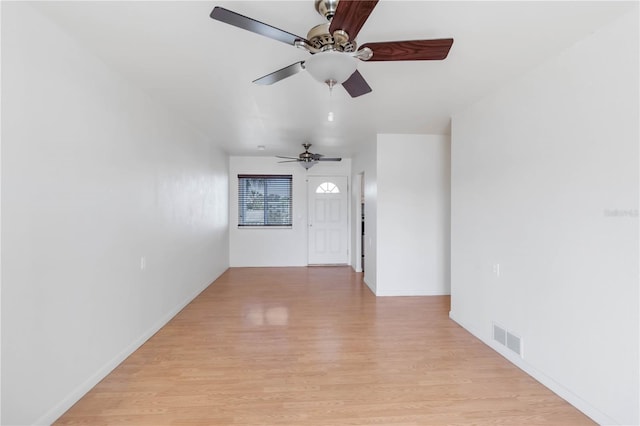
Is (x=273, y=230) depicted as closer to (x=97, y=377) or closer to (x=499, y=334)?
(x=97, y=377)

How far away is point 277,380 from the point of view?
2.29 meters

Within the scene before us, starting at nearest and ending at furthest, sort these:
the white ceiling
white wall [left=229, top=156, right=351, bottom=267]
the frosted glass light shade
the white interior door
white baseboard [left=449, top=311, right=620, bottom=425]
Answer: the frosted glass light shade
the white ceiling
white baseboard [left=449, top=311, right=620, bottom=425]
white wall [left=229, top=156, right=351, bottom=267]
the white interior door

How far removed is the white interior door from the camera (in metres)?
6.82

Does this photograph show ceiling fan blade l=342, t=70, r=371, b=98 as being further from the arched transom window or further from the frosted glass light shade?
the arched transom window

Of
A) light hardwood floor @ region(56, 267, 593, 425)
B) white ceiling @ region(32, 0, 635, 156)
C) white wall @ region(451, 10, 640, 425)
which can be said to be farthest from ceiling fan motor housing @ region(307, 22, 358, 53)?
light hardwood floor @ region(56, 267, 593, 425)

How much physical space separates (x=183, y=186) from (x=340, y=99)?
2.24 metres

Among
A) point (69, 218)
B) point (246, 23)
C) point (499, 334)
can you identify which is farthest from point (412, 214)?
point (69, 218)

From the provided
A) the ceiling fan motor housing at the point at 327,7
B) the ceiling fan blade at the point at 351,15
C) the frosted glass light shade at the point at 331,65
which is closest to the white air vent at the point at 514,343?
the frosted glass light shade at the point at 331,65

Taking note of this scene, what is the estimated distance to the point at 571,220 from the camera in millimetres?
2049

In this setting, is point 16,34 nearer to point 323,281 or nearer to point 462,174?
point 462,174

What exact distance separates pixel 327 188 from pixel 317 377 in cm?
485

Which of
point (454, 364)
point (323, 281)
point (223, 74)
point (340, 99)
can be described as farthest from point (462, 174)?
point (323, 281)

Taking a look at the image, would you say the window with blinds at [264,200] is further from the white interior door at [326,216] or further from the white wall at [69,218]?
the white wall at [69,218]

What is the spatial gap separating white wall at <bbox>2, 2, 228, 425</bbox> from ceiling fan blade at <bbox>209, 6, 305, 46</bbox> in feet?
3.65
